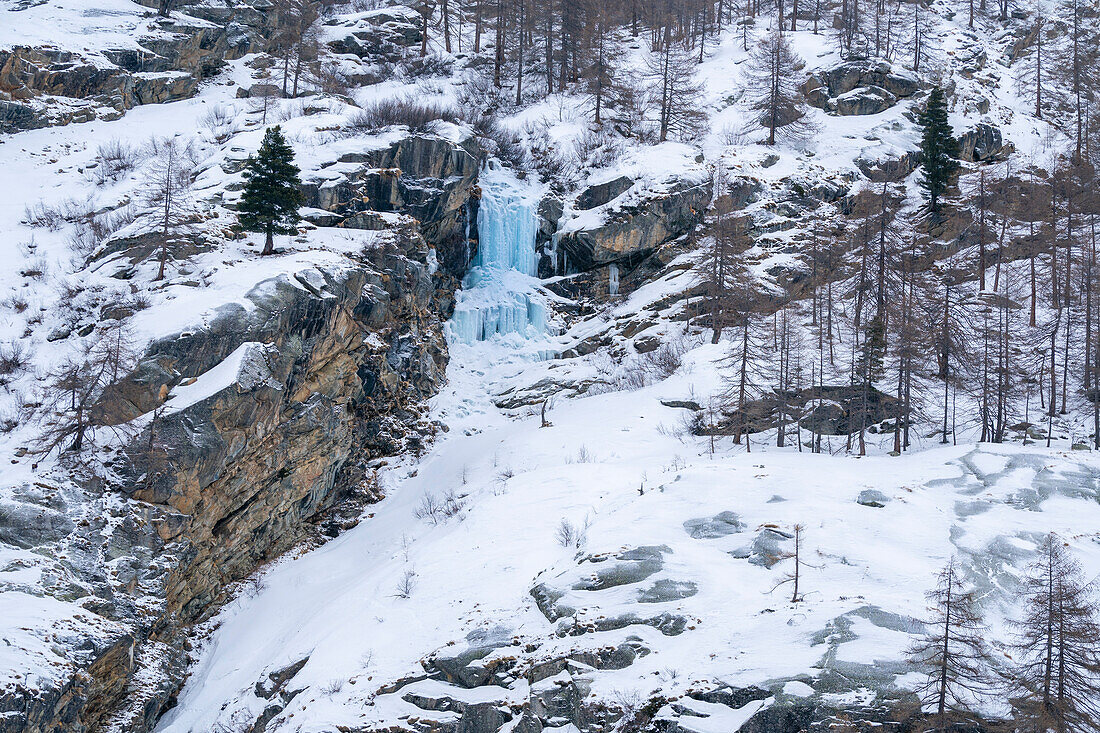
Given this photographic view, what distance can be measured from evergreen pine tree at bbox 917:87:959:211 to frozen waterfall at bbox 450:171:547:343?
22.8 metres

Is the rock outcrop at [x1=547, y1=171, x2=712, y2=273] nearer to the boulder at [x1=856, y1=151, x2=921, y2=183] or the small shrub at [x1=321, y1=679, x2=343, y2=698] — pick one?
the boulder at [x1=856, y1=151, x2=921, y2=183]

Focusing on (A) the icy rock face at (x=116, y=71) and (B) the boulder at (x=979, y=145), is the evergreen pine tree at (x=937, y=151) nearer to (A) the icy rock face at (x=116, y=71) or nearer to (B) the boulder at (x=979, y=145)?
(B) the boulder at (x=979, y=145)

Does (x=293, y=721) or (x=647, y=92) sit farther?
(x=647, y=92)

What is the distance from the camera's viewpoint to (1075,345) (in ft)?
98.0

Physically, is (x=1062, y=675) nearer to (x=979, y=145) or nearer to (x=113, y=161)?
(x=113, y=161)

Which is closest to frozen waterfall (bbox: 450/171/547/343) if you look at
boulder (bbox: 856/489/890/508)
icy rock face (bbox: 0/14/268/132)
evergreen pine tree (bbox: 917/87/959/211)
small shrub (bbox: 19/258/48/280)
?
small shrub (bbox: 19/258/48/280)

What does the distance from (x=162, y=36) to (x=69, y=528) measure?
40696mm

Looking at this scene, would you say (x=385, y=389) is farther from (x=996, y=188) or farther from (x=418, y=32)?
(x=418, y=32)

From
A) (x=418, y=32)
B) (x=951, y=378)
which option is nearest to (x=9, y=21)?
(x=418, y=32)

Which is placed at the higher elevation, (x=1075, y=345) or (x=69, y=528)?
(x=1075, y=345)

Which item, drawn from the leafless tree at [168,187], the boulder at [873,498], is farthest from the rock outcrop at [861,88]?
the leafless tree at [168,187]

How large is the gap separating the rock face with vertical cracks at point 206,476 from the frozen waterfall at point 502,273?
6685 millimetres

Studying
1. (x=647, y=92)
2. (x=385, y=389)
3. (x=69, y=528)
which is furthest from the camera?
(x=647, y=92)

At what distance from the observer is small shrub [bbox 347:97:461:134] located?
39.8 meters
